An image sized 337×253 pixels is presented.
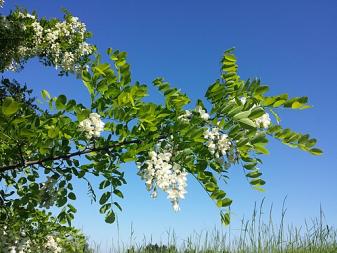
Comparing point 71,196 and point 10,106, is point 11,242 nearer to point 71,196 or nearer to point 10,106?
point 71,196

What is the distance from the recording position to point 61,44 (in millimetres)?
10047

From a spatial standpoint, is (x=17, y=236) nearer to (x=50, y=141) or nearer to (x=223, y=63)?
(x=50, y=141)

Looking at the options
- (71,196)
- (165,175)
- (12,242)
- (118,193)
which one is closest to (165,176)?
(165,175)

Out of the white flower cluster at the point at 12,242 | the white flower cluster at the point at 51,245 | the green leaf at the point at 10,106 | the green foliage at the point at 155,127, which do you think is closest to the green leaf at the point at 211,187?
the green foliage at the point at 155,127

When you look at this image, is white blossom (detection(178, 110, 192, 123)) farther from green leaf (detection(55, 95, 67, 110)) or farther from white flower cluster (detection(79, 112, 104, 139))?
green leaf (detection(55, 95, 67, 110))

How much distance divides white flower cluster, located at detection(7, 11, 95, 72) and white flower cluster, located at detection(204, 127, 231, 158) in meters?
6.66

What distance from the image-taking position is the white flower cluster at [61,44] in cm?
986

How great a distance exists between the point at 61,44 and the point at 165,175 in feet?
23.4

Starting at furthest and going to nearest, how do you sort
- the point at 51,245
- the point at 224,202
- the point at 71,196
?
the point at 51,245 < the point at 71,196 < the point at 224,202

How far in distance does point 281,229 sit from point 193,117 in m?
2.95

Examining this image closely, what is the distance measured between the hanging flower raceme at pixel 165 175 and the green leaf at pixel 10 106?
106 centimetres

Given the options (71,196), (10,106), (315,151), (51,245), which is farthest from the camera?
(51,245)

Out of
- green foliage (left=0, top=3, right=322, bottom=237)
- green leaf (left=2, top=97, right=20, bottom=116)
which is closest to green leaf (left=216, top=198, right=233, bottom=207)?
green foliage (left=0, top=3, right=322, bottom=237)

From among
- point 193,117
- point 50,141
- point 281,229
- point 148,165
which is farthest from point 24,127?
point 281,229
